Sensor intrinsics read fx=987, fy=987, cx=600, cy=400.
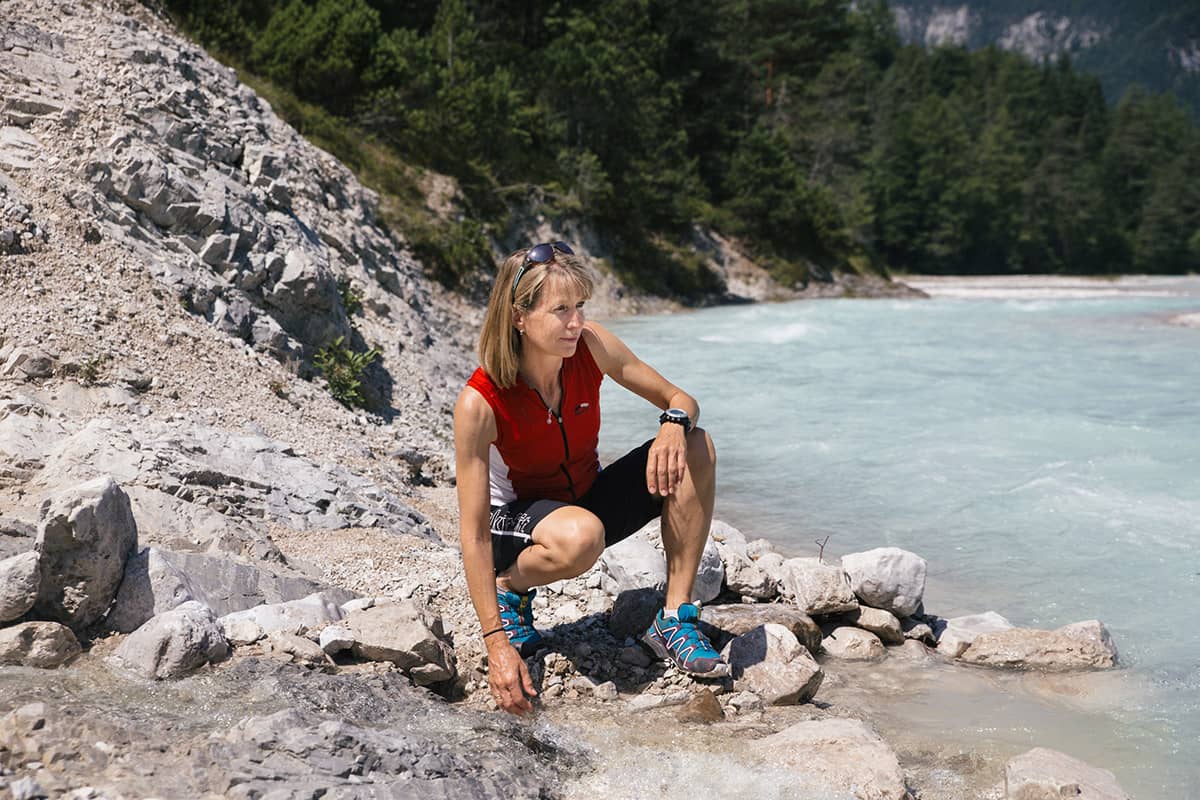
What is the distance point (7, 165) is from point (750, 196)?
104 ft

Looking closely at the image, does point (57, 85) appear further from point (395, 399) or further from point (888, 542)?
point (888, 542)

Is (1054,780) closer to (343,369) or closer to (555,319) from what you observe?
(555,319)

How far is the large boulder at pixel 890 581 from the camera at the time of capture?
530cm

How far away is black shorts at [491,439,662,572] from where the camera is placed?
12.9 feet

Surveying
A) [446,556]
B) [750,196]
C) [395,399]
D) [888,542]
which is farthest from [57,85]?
[750,196]

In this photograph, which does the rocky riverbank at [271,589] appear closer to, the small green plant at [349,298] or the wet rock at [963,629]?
the wet rock at [963,629]

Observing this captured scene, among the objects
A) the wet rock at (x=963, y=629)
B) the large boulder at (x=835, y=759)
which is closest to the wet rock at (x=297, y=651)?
the large boulder at (x=835, y=759)

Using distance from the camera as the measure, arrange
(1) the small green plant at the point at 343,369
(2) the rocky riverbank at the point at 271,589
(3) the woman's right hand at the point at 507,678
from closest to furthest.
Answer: (2) the rocky riverbank at the point at 271,589, (3) the woman's right hand at the point at 507,678, (1) the small green plant at the point at 343,369

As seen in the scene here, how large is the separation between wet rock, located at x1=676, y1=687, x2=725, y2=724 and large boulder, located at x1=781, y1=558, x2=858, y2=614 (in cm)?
143

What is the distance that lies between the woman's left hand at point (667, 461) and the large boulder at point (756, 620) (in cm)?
102

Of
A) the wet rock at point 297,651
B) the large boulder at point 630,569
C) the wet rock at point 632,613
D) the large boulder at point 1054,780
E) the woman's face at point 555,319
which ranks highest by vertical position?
the woman's face at point 555,319

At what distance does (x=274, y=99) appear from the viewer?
63.6ft

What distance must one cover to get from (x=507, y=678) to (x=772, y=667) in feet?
4.04

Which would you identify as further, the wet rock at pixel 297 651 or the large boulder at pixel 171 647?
the wet rock at pixel 297 651
